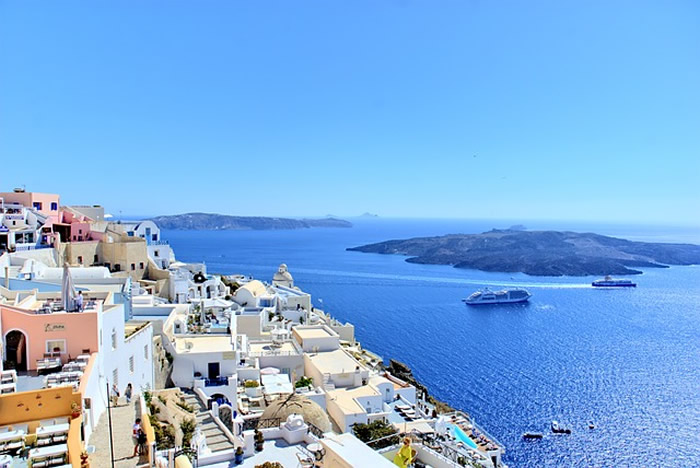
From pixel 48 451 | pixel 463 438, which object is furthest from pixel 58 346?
pixel 463 438

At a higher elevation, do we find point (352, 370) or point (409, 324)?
point (352, 370)

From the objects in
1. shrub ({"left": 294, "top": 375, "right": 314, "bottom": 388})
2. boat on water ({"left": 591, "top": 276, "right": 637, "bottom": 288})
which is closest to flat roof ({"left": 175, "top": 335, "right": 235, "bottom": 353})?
shrub ({"left": 294, "top": 375, "right": 314, "bottom": 388})

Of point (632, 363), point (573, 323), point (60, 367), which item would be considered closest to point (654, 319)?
point (573, 323)

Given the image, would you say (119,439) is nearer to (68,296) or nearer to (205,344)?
(68,296)

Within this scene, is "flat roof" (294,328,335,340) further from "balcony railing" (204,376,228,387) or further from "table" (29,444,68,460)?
"table" (29,444,68,460)

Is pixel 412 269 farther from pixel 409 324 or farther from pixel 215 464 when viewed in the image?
pixel 215 464

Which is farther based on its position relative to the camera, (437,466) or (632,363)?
(632,363)
